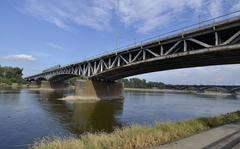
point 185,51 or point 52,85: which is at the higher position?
point 185,51

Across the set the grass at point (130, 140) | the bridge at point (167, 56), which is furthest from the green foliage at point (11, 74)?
the grass at point (130, 140)

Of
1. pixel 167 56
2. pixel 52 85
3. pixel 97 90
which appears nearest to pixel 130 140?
pixel 167 56

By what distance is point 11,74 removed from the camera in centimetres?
17688

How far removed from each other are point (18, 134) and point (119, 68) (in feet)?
111

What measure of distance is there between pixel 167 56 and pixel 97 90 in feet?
109

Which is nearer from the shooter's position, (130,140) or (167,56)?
(130,140)

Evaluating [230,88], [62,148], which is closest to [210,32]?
[62,148]

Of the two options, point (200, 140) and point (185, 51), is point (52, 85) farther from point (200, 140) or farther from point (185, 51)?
point (200, 140)

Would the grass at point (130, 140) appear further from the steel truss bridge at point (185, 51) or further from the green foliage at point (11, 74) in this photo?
the green foliage at point (11, 74)

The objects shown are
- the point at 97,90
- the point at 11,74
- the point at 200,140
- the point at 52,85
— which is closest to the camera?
the point at 200,140

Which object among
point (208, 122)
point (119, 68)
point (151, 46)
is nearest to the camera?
point (208, 122)

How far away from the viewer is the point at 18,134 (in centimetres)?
2417

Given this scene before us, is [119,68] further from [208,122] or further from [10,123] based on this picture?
[208,122]

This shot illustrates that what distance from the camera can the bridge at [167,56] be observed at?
111 feet
